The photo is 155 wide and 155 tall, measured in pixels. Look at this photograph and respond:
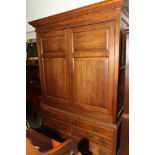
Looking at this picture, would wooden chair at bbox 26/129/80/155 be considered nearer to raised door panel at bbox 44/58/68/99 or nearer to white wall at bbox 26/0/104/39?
raised door panel at bbox 44/58/68/99

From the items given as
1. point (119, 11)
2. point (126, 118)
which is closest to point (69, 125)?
point (126, 118)

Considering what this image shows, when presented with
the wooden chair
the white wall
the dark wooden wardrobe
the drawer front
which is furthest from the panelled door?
the white wall

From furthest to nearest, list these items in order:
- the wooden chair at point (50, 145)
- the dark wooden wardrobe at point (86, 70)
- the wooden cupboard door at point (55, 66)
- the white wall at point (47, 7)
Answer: the white wall at point (47, 7), the wooden cupboard door at point (55, 66), the dark wooden wardrobe at point (86, 70), the wooden chair at point (50, 145)

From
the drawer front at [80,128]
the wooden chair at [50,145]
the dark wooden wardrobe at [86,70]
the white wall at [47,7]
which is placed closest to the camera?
the wooden chair at [50,145]

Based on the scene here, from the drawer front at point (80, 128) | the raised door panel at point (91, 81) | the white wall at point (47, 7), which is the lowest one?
the drawer front at point (80, 128)

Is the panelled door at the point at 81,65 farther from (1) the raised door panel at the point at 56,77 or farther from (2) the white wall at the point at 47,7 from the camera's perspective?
(2) the white wall at the point at 47,7

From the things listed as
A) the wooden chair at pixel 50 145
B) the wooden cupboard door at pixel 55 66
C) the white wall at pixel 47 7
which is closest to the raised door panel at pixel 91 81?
the wooden cupboard door at pixel 55 66

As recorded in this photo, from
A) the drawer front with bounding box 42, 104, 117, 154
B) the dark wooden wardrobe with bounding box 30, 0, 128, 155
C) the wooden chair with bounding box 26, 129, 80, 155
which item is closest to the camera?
the wooden chair with bounding box 26, 129, 80, 155

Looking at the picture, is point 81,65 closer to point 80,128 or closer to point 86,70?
point 86,70

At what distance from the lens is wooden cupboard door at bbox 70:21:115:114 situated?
1.23 metres

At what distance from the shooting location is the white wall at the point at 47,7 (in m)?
1.93

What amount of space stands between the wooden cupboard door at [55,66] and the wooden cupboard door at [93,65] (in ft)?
0.44

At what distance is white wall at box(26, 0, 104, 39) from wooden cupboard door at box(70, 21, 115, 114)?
74 cm
